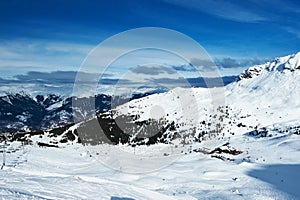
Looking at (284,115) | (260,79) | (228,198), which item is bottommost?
(228,198)

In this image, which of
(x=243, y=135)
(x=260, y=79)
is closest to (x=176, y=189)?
(x=243, y=135)

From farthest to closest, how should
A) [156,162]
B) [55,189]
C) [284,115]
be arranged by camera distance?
1. [284,115]
2. [156,162]
3. [55,189]

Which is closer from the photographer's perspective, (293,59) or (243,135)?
(243,135)

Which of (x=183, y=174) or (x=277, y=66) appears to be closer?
(x=183, y=174)

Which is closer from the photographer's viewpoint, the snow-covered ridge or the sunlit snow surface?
the sunlit snow surface

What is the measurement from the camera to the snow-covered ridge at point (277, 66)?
10007cm

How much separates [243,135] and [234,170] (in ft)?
101

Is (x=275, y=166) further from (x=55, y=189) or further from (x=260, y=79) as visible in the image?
(x=260, y=79)

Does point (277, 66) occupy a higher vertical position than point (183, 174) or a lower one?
higher

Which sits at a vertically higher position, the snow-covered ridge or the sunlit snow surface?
the snow-covered ridge

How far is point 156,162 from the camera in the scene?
3500 cm

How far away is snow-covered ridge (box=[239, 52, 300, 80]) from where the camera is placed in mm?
100075

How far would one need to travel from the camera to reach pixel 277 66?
106312mm

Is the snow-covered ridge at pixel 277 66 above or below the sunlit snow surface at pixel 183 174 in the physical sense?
above
